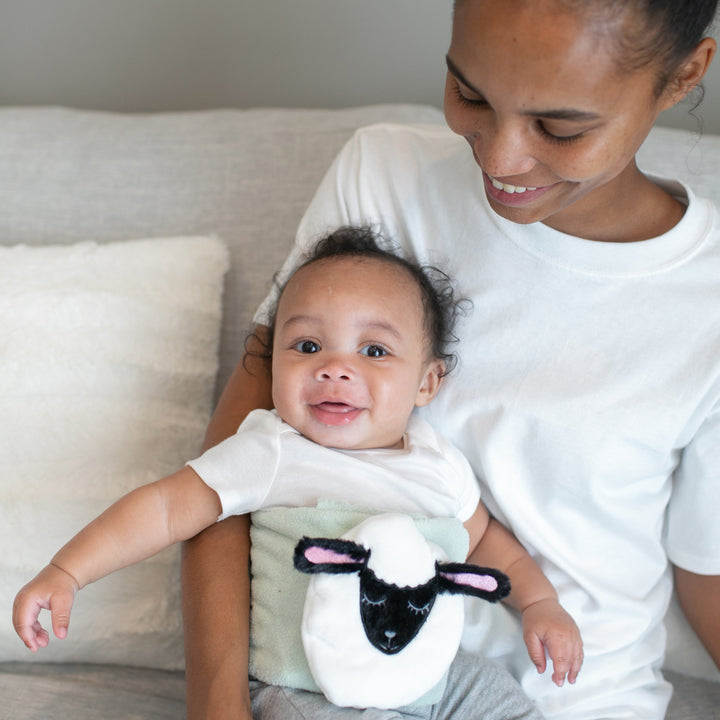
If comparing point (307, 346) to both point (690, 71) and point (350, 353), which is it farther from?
point (690, 71)

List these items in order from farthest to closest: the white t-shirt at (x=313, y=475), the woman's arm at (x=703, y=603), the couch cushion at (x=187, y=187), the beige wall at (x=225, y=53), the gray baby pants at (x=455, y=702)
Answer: the beige wall at (x=225, y=53) < the couch cushion at (x=187, y=187) < the woman's arm at (x=703, y=603) < the white t-shirt at (x=313, y=475) < the gray baby pants at (x=455, y=702)

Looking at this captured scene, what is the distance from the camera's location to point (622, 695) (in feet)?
3.70

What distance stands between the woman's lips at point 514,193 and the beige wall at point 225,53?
0.89 m

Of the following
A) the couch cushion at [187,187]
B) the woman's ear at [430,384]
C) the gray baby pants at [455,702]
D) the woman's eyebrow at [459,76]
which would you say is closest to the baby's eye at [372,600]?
the gray baby pants at [455,702]

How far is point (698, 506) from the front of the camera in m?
1.10

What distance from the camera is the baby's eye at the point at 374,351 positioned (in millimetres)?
1119

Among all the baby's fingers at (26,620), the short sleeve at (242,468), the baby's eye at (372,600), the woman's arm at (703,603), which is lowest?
the woman's arm at (703,603)

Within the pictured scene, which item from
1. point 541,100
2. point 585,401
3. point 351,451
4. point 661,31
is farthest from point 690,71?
point 351,451

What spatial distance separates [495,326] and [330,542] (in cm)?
41

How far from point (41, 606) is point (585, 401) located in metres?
0.71

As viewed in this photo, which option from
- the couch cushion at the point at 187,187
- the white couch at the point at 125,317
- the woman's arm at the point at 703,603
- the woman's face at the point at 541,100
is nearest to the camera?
the woman's face at the point at 541,100

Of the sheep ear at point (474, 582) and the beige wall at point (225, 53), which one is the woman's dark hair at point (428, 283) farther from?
the beige wall at point (225, 53)

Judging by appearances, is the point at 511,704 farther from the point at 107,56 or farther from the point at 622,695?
the point at 107,56

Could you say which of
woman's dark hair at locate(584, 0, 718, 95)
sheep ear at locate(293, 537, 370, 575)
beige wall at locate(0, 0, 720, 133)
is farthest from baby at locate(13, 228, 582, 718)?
beige wall at locate(0, 0, 720, 133)
